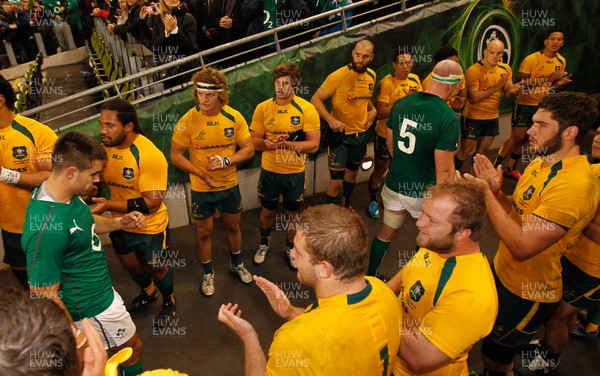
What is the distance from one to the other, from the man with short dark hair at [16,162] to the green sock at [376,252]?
3.20 meters

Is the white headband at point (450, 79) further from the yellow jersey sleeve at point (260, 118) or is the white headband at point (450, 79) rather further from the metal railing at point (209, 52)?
the metal railing at point (209, 52)

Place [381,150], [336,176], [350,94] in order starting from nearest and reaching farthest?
[350,94], [336,176], [381,150]

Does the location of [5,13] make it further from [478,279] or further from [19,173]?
[478,279]

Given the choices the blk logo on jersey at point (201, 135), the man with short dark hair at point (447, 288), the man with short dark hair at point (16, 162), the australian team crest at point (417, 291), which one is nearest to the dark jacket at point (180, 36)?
the blk logo on jersey at point (201, 135)

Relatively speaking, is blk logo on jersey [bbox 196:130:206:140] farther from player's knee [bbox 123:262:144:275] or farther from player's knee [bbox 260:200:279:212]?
player's knee [bbox 123:262:144:275]

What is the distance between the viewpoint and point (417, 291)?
92.4 inches

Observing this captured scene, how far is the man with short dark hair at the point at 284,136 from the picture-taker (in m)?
4.51

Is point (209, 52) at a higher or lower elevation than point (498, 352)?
higher

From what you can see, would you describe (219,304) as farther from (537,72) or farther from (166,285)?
(537,72)

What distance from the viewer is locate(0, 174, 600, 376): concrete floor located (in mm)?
3846

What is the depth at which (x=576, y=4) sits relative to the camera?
26.0 ft

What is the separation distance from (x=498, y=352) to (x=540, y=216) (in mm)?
1154

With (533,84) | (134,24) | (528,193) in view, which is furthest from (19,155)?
(533,84)

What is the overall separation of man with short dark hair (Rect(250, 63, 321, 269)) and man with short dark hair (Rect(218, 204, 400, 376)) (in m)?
2.60
